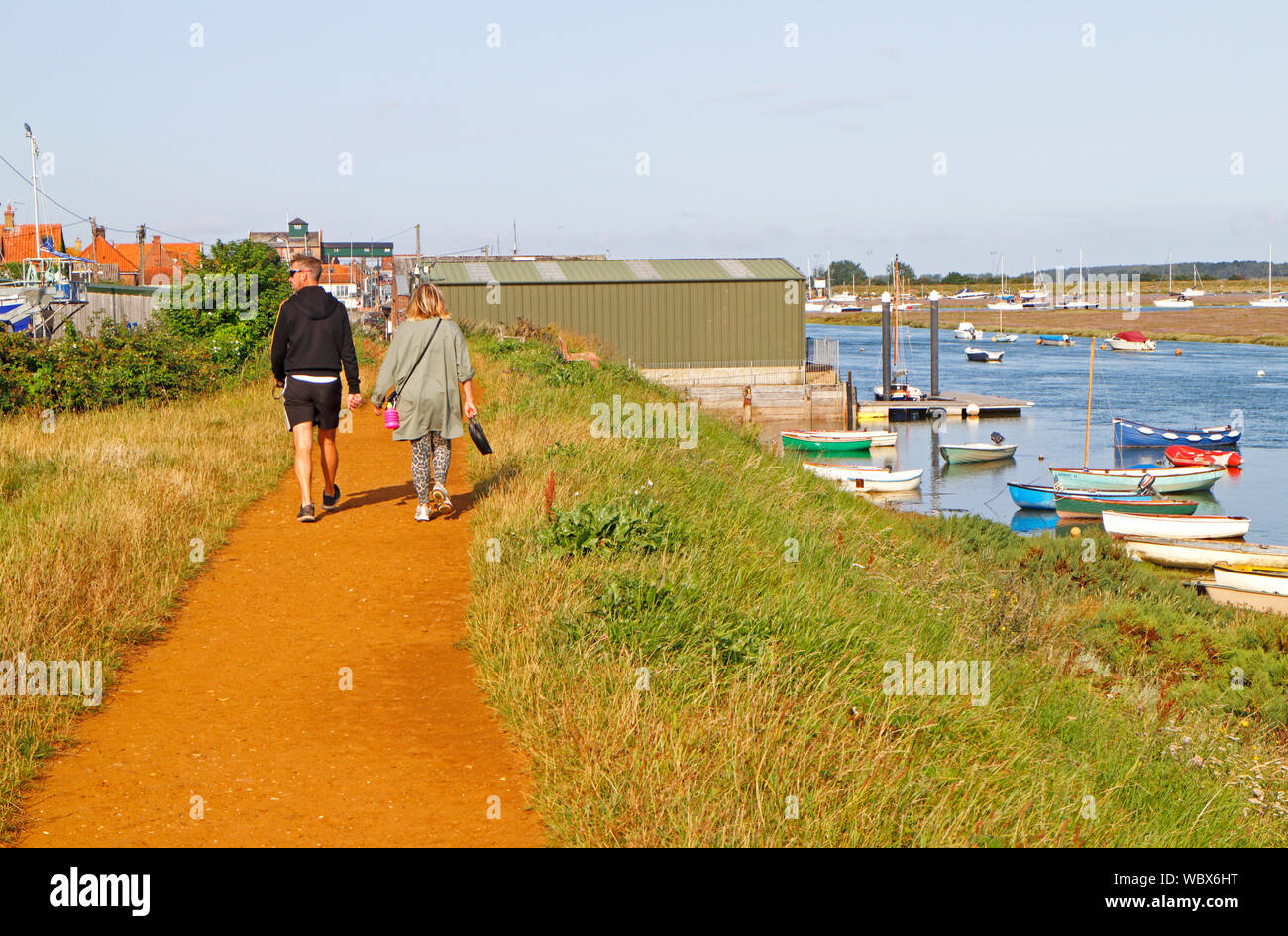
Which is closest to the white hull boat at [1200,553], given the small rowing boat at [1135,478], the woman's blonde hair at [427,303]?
the small rowing boat at [1135,478]

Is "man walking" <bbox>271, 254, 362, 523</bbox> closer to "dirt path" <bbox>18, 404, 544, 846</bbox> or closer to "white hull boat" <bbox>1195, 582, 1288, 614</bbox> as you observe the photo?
"dirt path" <bbox>18, 404, 544, 846</bbox>

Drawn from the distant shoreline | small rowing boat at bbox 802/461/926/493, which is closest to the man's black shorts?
small rowing boat at bbox 802/461/926/493

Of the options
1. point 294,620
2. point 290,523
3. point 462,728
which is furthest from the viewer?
point 290,523

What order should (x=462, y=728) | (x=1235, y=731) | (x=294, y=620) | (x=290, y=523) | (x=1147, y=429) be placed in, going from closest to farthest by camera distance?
(x=462, y=728) → (x=294, y=620) → (x=290, y=523) → (x=1235, y=731) → (x=1147, y=429)

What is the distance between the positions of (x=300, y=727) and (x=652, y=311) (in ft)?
134

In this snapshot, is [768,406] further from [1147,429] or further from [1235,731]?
[1235,731]

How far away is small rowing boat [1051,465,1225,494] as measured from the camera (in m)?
34.6

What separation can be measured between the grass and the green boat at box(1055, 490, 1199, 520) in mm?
20782

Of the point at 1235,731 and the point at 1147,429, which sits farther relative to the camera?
the point at 1147,429

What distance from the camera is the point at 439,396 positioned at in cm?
902
